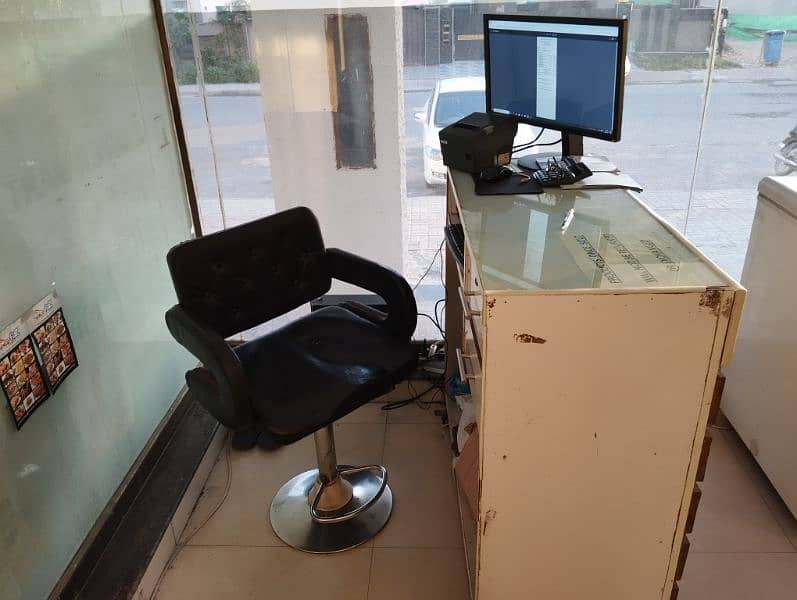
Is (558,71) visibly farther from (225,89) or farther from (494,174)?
(225,89)

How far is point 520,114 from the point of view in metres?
1.96

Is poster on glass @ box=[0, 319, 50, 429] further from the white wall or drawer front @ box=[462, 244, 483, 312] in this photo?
the white wall

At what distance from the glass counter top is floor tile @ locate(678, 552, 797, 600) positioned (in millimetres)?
1007

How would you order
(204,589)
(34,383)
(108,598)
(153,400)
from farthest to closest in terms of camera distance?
(153,400), (204,589), (108,598), (34,383)

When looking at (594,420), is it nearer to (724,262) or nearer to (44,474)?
(44,474)

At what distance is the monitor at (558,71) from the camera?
1.64 meters

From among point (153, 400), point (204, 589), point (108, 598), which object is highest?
point (153, 400)

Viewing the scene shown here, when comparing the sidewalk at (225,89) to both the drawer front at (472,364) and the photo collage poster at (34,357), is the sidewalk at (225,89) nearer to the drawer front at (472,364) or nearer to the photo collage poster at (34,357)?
the photo collage poster at (34,357)

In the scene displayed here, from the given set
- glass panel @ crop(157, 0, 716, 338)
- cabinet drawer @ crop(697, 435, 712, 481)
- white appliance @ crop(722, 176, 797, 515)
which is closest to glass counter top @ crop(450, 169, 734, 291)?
cabinet drawer @ crop(697, 435, 712, 481)

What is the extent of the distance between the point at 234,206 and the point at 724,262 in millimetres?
→ 2048

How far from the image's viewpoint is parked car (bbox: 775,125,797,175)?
234cm

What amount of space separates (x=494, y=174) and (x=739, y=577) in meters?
1.34

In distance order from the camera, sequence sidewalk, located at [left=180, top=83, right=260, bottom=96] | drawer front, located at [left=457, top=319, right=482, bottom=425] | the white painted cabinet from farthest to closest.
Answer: sidewalk, located at [left=180, top=83, right=260, bottom=96] < drawer front, located at [left=457, top=319, right=482, bottom=425] < the white painted cabinet

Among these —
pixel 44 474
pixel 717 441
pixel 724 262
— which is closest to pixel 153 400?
pixel 44 474
